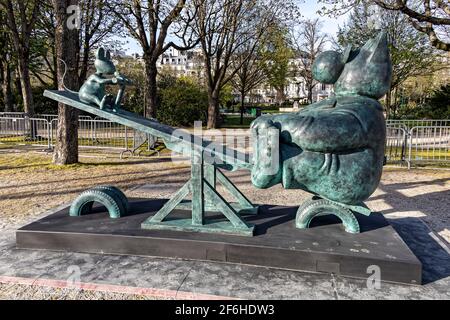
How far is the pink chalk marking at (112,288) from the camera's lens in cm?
292

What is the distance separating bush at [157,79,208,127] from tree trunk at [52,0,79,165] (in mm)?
14867

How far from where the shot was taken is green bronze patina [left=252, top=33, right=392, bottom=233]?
315 cm

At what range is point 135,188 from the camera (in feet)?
24.1

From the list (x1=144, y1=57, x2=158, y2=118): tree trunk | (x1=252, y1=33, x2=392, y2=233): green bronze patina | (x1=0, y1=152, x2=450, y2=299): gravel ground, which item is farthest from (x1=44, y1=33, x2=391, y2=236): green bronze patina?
(x1=144, y1=57, x2=158, y2=118): tree trunk

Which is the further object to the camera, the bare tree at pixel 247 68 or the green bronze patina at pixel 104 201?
the bare tree at pixel 247 68

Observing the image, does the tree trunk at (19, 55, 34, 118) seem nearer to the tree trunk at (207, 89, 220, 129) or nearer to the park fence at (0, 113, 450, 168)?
the park fence at (0, 113, 450, 168)

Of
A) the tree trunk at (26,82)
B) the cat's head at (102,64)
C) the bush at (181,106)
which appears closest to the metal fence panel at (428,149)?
the cat's head at (102,64)

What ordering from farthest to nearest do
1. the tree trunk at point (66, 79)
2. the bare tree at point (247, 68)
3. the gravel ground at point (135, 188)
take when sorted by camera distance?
the bare tree at point (247, 68) → the tree trunk at point (66, 79) → the gravel ground at point (135, 188)

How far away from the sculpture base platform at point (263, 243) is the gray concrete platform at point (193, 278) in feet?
0.25

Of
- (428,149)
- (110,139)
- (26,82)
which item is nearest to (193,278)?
(428,149)

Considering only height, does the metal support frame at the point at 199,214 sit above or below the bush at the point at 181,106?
below

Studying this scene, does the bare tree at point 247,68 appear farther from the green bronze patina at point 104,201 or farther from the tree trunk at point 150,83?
the green bronze patina at point 104,201

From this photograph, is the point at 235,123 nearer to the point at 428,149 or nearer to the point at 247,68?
the point at 247,68

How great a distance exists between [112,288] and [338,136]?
7.62 feet
